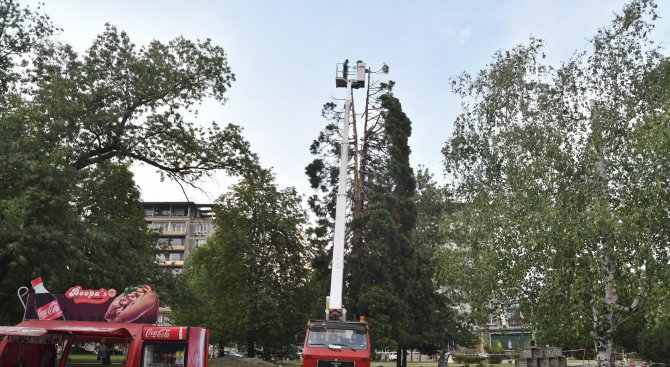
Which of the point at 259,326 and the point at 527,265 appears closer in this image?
the point at 527,265

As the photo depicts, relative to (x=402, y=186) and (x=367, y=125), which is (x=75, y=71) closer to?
(x=367, y=125)

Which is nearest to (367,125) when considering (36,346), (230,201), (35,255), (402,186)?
(402,186)

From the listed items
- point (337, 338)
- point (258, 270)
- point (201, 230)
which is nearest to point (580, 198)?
point (337, 338)

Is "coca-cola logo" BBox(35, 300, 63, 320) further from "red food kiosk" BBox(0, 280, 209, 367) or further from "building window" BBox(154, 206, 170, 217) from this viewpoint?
"building window" BBox(154, 206, 170, 217)

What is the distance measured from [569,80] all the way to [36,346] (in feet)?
75.6

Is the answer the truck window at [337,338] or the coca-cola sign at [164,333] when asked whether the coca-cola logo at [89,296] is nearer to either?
the coca-cola sign at [164,333]

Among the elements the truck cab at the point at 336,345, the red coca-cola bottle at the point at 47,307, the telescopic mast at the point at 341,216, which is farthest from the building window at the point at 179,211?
the truck cab at the point at 336,345

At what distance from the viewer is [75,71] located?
26.0 meters

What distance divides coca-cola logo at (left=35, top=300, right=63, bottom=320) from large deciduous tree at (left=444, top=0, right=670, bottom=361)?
1477cm

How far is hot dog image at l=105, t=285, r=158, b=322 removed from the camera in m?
14.6

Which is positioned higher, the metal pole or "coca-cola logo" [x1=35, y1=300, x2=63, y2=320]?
the metal pole

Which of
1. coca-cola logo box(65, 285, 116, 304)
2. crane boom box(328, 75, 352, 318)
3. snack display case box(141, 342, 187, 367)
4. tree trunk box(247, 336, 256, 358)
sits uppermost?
crane boom box(328, 75, 352, 318)

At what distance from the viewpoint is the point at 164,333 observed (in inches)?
Result: 527

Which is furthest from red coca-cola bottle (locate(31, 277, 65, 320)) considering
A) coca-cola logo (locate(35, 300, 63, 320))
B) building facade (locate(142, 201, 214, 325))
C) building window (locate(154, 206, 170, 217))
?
building window (locate(154, 206, 170, 217))
